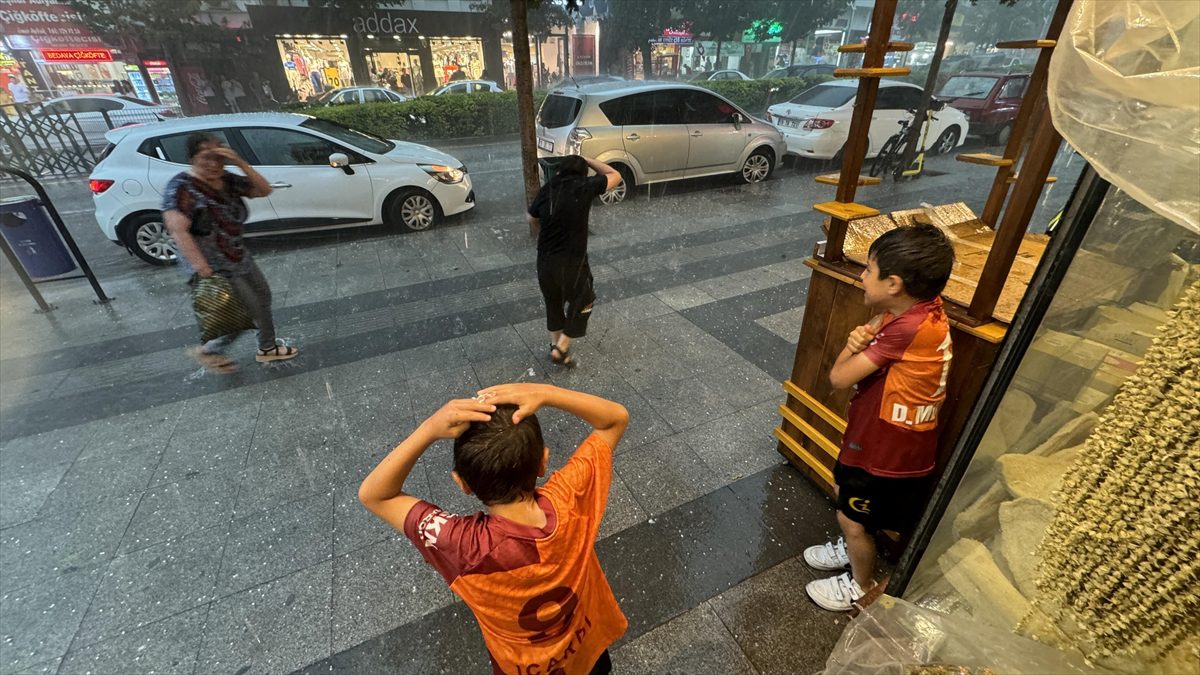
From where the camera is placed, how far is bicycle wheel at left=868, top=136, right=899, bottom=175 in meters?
9.93

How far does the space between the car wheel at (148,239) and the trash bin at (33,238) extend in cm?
61

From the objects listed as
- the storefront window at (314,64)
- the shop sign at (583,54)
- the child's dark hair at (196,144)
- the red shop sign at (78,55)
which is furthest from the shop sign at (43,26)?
the shop sign at (583,54)

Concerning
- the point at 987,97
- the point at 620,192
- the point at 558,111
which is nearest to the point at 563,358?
the point at 620,192

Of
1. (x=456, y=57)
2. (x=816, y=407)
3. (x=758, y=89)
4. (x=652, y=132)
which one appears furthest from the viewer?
(x=758, y=89)

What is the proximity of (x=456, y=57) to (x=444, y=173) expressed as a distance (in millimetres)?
7918

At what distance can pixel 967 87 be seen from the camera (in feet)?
40.8

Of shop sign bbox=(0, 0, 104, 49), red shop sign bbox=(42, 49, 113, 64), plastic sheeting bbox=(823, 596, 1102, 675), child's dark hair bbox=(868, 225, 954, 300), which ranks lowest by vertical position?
plastic sheeting bbox=(823, 596, 1102, 675)

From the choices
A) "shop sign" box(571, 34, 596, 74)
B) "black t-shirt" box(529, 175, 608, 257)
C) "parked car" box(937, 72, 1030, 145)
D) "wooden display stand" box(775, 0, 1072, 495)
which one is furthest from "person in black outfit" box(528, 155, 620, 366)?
"parked car" box(937, 72, 1030, 145)

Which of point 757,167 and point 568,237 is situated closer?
point 568,237

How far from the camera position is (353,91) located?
1170cm

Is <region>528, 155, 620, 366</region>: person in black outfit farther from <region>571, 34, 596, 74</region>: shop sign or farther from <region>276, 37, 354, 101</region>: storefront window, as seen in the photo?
<region>571, 34, 596, 74</region>: shop sign

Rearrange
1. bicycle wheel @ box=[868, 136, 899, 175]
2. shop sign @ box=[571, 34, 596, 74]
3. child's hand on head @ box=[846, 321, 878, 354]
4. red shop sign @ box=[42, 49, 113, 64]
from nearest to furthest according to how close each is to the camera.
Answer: child's hand on head @ box=[846, 321, 878, 354] → red shop sign @ box=[42, 49, 113, 64] → bicycle wheel @ box=[868, 136, 899, 175] → shop sign @ box=[571, 34, 596, 74]

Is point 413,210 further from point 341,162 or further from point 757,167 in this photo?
point 757,167

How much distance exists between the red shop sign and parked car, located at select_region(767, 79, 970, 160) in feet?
41.0
